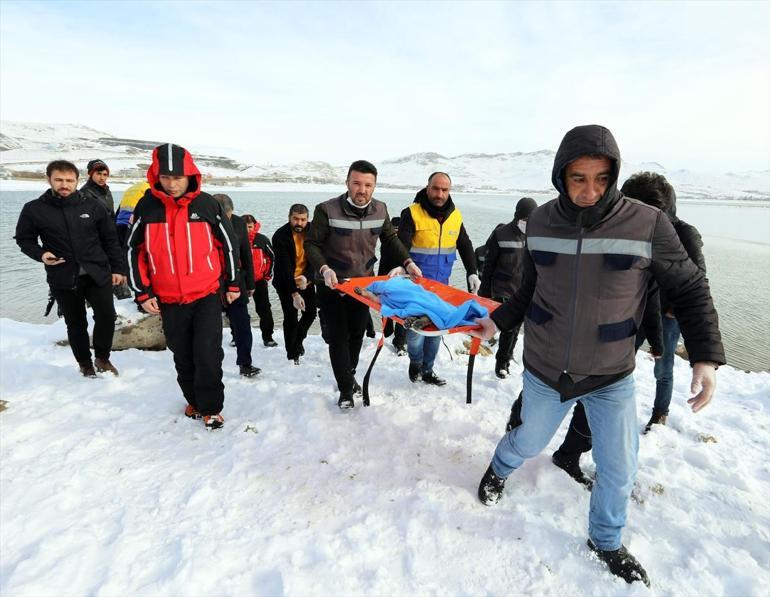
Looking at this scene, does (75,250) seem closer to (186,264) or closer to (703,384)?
(186,264)

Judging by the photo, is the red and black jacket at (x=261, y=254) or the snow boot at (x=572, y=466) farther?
the red and black jacket at (x=261, y=254)

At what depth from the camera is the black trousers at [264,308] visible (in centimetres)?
595

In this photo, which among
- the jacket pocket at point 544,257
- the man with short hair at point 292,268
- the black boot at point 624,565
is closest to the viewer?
the jacket pocket at point 544,257

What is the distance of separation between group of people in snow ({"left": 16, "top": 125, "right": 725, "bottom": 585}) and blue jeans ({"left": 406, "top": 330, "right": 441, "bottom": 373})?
0.06ft

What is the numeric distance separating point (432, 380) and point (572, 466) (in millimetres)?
1759

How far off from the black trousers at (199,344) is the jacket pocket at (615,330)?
2.89 m

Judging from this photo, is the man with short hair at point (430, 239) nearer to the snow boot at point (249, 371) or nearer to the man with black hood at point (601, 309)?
the snow boot at point (249, 371)

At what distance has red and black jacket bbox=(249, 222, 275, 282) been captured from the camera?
18.9 ft

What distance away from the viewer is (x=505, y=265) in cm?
492

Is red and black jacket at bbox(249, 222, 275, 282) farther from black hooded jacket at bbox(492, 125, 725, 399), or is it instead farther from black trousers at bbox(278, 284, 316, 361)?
black hooded jacket at bbox(492, 125, 725, 399)

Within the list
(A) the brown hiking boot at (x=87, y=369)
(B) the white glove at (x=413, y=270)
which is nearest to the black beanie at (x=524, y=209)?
(B) the white glove at (x=413, y=270)

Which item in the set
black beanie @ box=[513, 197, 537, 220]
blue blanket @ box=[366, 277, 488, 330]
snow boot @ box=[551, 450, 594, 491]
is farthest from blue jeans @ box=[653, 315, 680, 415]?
black beanie @ box=[513, 197, 537, 220]

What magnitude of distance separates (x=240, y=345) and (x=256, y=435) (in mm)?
1589

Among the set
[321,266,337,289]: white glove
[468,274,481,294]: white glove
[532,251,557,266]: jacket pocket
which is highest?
[532,251,557,266]: jacket pocket
